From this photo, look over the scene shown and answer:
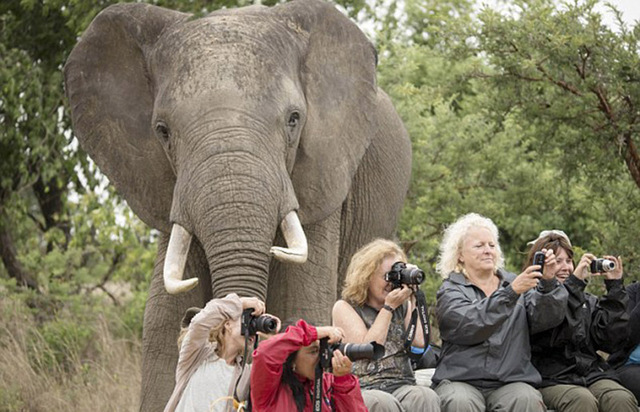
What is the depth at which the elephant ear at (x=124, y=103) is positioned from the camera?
8.80 meters

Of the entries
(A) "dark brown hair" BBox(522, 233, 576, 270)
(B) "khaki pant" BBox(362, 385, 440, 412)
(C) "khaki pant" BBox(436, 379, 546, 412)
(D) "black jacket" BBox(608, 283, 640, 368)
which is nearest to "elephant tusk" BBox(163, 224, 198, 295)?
(B) "khaki pant" BBox(362, 385, 440, 412)

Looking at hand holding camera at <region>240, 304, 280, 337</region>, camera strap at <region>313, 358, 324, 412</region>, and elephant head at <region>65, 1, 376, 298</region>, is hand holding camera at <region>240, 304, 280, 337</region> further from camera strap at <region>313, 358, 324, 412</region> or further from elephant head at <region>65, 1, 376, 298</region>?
elephant head at <region>65, 1, 376, 298</region>

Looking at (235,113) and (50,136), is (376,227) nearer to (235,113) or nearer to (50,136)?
(235,113)

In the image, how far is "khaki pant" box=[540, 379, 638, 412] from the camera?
722cm

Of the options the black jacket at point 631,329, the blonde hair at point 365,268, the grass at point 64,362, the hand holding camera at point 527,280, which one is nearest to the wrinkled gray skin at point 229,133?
the blonde hair at point 365,268

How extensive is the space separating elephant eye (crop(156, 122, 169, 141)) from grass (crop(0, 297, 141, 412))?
3.19 m

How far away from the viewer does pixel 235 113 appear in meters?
8.09

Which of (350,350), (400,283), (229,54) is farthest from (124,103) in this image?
(350,350)

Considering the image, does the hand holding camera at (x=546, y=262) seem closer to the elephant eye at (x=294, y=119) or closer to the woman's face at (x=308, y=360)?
the woman's face at (x=308, y=360)

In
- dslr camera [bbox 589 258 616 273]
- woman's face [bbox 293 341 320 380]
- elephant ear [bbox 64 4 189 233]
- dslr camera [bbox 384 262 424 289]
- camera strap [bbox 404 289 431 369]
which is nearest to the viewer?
woman's face [bbox 293 341 320 380]

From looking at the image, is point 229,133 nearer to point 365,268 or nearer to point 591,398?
point 365,268

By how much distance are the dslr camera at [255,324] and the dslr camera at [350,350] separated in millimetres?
274

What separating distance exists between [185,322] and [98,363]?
5.49 metres

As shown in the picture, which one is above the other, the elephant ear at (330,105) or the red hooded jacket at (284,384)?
the elephant ear at (330,105)
